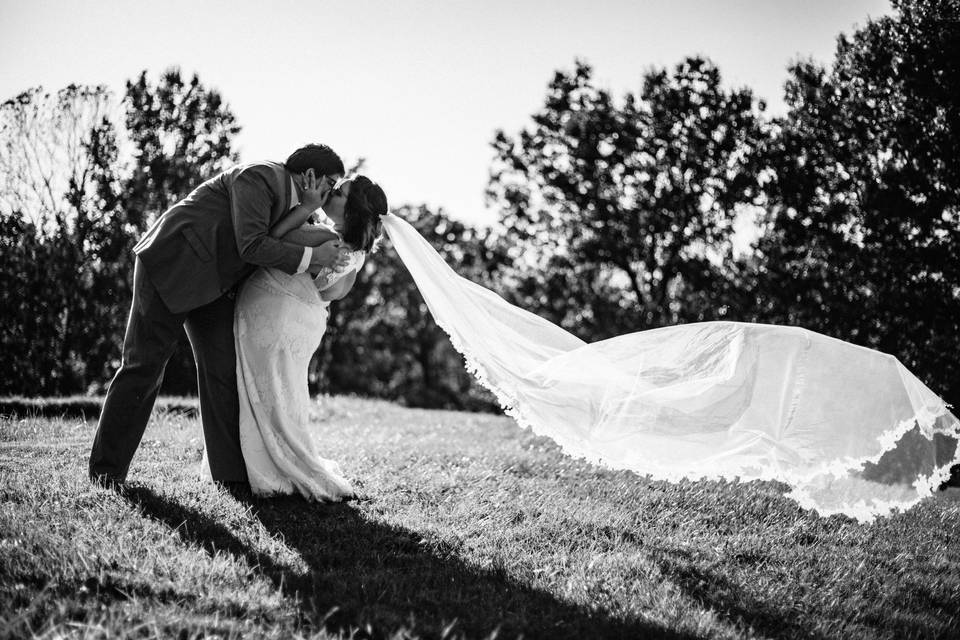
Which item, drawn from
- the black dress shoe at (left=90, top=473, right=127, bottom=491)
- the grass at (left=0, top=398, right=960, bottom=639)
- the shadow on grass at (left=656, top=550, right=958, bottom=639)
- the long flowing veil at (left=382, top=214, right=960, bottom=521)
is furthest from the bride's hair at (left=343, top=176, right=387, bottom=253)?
the shadow on grass at (left=656, top=550, right=958, bottom=639)

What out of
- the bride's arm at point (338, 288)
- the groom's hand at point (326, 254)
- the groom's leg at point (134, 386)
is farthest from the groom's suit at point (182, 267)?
the bride's arm at point (338, 288)

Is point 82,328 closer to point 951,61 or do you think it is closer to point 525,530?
point 525,530

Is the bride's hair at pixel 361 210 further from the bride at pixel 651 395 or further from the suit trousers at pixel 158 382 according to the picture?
the suit trousers at pixel 158 382

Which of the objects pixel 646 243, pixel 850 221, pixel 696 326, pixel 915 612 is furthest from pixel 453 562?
pixel 646 243

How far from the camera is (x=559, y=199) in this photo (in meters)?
21.2

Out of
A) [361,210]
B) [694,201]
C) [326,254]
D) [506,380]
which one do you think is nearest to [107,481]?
[326,254]

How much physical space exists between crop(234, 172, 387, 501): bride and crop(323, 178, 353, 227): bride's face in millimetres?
104

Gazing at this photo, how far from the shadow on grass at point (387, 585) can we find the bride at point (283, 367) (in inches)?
19.7

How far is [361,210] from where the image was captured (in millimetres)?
5316

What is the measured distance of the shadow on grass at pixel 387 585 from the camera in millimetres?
3234

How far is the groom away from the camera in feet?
15.9

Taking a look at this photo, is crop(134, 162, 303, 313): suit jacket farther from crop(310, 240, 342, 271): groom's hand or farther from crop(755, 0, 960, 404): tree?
crop(755, 0, 960, 404): tree

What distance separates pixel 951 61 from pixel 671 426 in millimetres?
11734

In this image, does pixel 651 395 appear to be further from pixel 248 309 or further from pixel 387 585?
pixel 248 309
